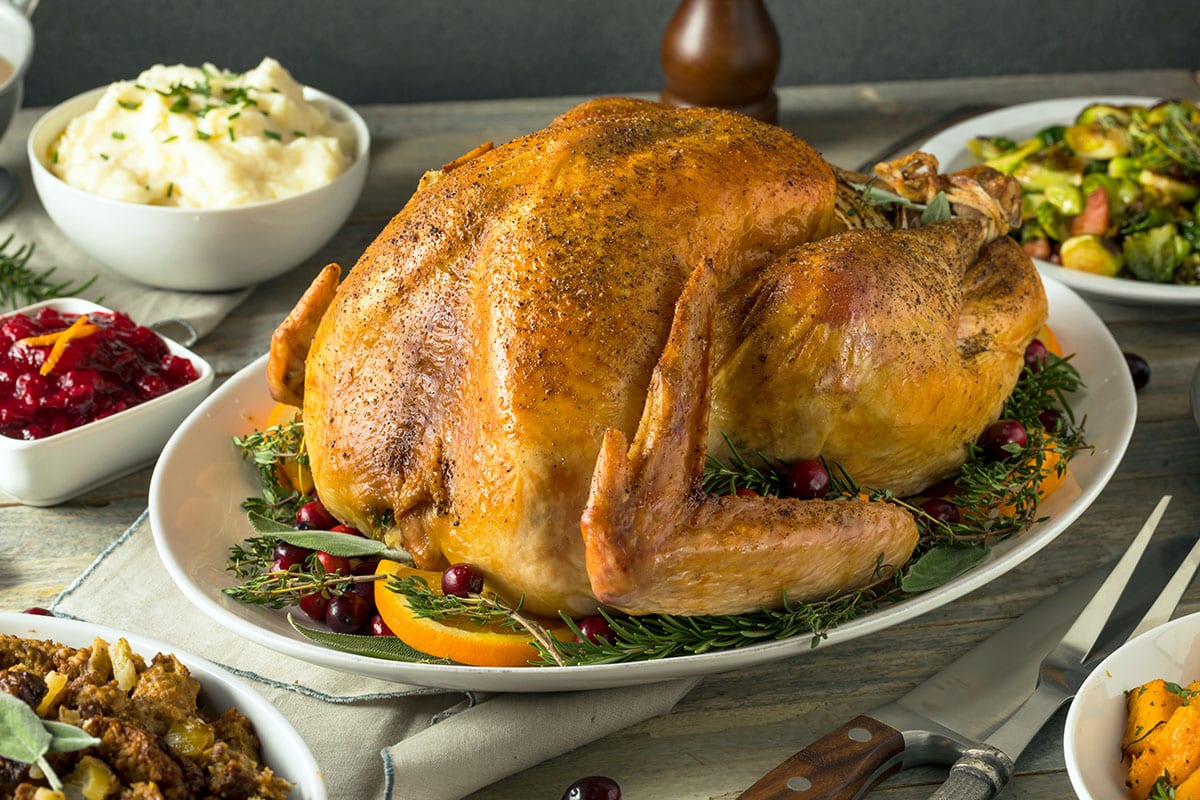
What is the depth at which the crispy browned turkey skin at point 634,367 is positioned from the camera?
172cm

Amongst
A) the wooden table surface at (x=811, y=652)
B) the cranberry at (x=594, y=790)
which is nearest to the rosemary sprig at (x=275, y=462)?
the wooden table surface at (x=811, y=652)

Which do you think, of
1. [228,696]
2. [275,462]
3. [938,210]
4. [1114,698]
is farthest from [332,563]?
[938,210]

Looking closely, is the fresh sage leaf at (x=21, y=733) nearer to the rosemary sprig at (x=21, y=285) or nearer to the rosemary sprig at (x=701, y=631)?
the rosemary sprig at (x=701, y=631)

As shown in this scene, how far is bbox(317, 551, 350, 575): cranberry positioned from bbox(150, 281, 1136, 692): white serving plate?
0.33 ft

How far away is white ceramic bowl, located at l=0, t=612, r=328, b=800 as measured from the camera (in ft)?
4.75

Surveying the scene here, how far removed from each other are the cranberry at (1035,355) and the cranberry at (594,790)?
4.07ft

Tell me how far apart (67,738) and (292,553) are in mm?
665

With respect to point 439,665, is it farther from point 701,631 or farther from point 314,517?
point 314,517

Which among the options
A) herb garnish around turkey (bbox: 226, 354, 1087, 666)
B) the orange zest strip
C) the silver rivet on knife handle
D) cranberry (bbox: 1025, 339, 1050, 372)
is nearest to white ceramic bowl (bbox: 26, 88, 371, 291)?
the orange zest strip

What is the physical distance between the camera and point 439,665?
1701 millimetres

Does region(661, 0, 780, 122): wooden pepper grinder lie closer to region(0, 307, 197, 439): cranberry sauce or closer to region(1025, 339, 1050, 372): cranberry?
region(1025, 339, 1050, 372): cranberry

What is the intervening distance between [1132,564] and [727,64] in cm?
205

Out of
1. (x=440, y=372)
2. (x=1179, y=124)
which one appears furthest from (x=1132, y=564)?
(x=1179, y=124)

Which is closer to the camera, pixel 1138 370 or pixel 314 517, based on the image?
pixel 314 517
